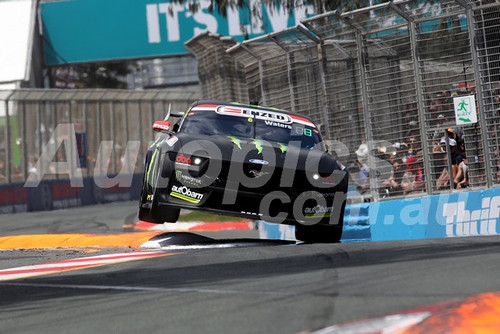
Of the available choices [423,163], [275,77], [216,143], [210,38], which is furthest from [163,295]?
[210,38]

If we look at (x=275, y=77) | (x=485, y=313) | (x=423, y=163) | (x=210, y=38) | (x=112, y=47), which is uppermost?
(x=112, y=47)

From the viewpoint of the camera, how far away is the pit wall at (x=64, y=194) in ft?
86.9

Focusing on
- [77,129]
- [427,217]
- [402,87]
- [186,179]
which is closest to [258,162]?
[186,179]

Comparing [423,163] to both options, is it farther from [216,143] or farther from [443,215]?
[216,143]

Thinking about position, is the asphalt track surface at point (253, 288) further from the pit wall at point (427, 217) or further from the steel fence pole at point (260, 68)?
the steel fence pole at point (260, 68)

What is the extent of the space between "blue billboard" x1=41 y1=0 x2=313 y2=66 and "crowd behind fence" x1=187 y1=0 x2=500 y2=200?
1033 inches

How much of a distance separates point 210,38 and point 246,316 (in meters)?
17.1

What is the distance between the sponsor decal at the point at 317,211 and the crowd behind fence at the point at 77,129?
744 inches

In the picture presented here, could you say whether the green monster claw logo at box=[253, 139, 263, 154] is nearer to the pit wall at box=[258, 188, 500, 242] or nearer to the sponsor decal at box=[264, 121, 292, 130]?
the sponsor decal at box=[264, 121, 292, 130]

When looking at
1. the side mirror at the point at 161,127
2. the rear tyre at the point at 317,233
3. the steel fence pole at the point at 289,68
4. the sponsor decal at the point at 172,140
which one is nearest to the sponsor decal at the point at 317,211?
the rear tyre at the point at 317,233

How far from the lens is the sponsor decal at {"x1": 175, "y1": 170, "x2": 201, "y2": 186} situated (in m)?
9.29

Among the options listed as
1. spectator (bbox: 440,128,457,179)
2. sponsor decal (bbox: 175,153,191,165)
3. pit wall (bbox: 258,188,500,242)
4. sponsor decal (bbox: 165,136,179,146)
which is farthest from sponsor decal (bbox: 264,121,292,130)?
spectator (bbox: 440,128,457,179)

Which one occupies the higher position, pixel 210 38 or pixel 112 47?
pixel 112 47

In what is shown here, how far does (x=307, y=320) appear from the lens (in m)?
4.57
